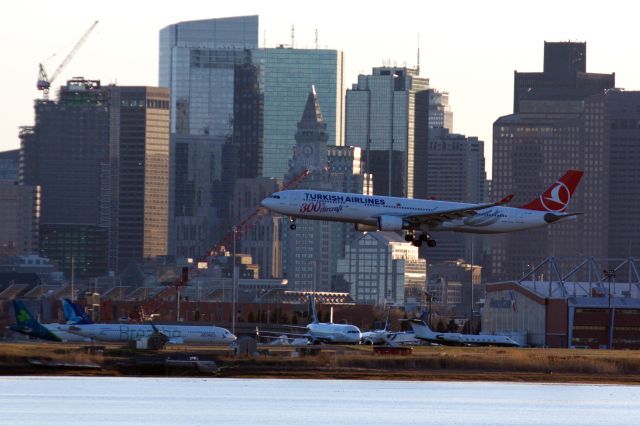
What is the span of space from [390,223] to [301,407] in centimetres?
2546

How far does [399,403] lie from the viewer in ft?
583

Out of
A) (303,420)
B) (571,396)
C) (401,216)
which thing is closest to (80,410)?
(303,420)

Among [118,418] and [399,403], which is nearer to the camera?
[118,418]

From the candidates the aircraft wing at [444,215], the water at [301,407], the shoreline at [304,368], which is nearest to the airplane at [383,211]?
the aircraft wing at [444,215]

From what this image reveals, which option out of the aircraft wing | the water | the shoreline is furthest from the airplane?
the water

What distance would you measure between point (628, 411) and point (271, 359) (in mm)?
42408

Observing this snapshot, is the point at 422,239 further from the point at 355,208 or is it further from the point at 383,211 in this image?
the point at 355,208

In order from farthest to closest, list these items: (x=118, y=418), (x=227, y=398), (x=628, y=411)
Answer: (x=227, y=398) → (x=628, y=411) → (x=118, y=418)

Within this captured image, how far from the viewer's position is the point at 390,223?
188250mm

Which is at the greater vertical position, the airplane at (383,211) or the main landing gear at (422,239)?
the airplane at (383,211)

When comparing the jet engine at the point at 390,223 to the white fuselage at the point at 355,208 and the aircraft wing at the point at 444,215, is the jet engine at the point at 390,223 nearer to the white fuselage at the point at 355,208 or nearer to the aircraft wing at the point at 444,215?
the white fuselage at the point at 355,208

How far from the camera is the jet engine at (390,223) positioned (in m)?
188

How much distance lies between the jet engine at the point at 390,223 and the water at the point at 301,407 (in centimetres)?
1585

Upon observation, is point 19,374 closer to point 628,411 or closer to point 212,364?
point 212,364
